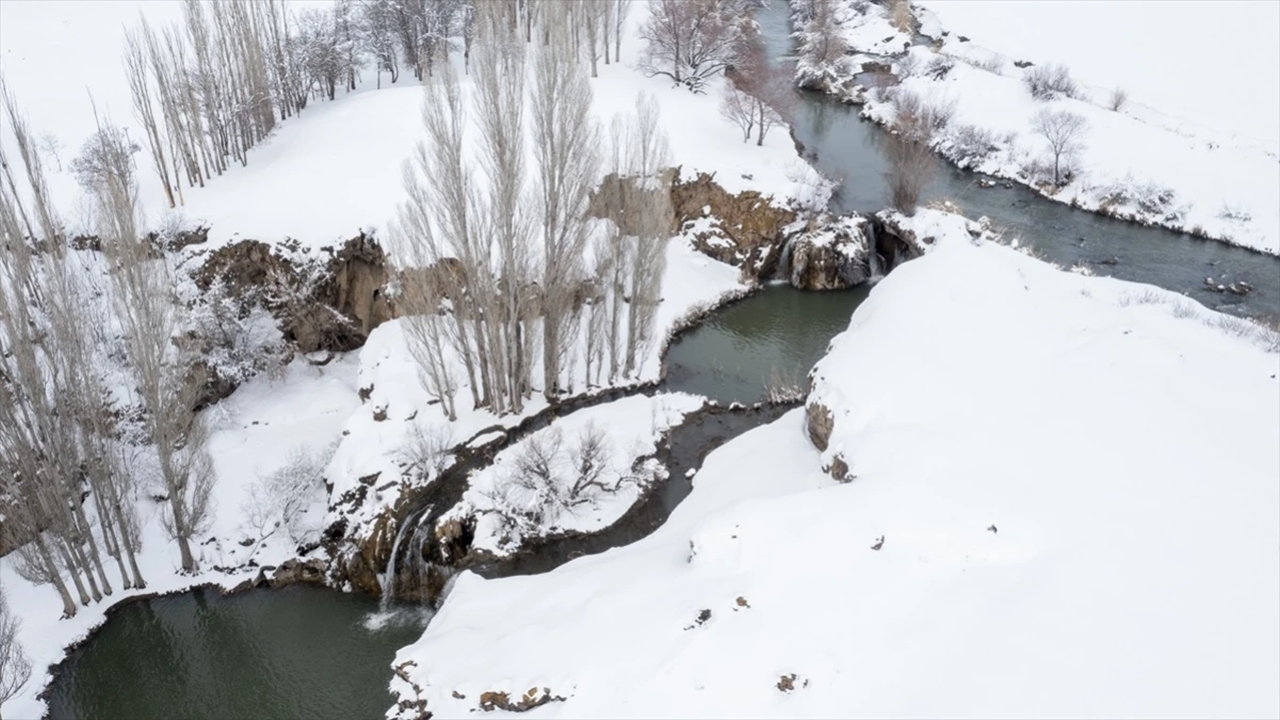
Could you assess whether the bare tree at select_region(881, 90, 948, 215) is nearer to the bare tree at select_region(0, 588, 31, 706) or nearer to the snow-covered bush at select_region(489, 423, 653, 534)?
the snow-covered bush at select_region(489, 423, 653, 534)

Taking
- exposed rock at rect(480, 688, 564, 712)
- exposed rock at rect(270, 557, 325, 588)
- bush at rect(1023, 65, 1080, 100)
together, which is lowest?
exposed rock at rect(270, 557, 325, 588)

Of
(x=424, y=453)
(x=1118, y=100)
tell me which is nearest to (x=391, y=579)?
(x=424, y=453)

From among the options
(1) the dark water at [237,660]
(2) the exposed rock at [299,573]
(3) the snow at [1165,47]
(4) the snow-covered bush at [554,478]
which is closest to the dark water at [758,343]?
(4) the snow-covered bush at [554,478]

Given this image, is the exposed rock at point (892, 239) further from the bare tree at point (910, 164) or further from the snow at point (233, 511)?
the snow at point (233, 511)

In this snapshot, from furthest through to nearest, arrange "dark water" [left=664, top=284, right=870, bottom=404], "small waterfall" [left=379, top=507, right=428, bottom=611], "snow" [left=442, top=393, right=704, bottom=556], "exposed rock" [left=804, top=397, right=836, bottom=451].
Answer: "dark water" [left=664, top=284, right=870, bottom=404], "snow" [left=442, top=393, right=704, bottom=556], "small waterfall" [left=379, top=507, right=428, bottom=611], "exposed rock" [left=804, top=397, right=836, bottom=451]

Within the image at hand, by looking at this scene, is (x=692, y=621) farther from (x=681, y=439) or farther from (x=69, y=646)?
(x=69, y=646)

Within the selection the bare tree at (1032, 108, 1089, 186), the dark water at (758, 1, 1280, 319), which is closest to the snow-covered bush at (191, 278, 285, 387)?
the dark water at (758, 1, 1280, 319)

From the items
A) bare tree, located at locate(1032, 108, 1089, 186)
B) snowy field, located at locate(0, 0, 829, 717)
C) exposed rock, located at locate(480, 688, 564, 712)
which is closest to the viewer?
exposed rock, located at locate(480, 688, 564, 712)
